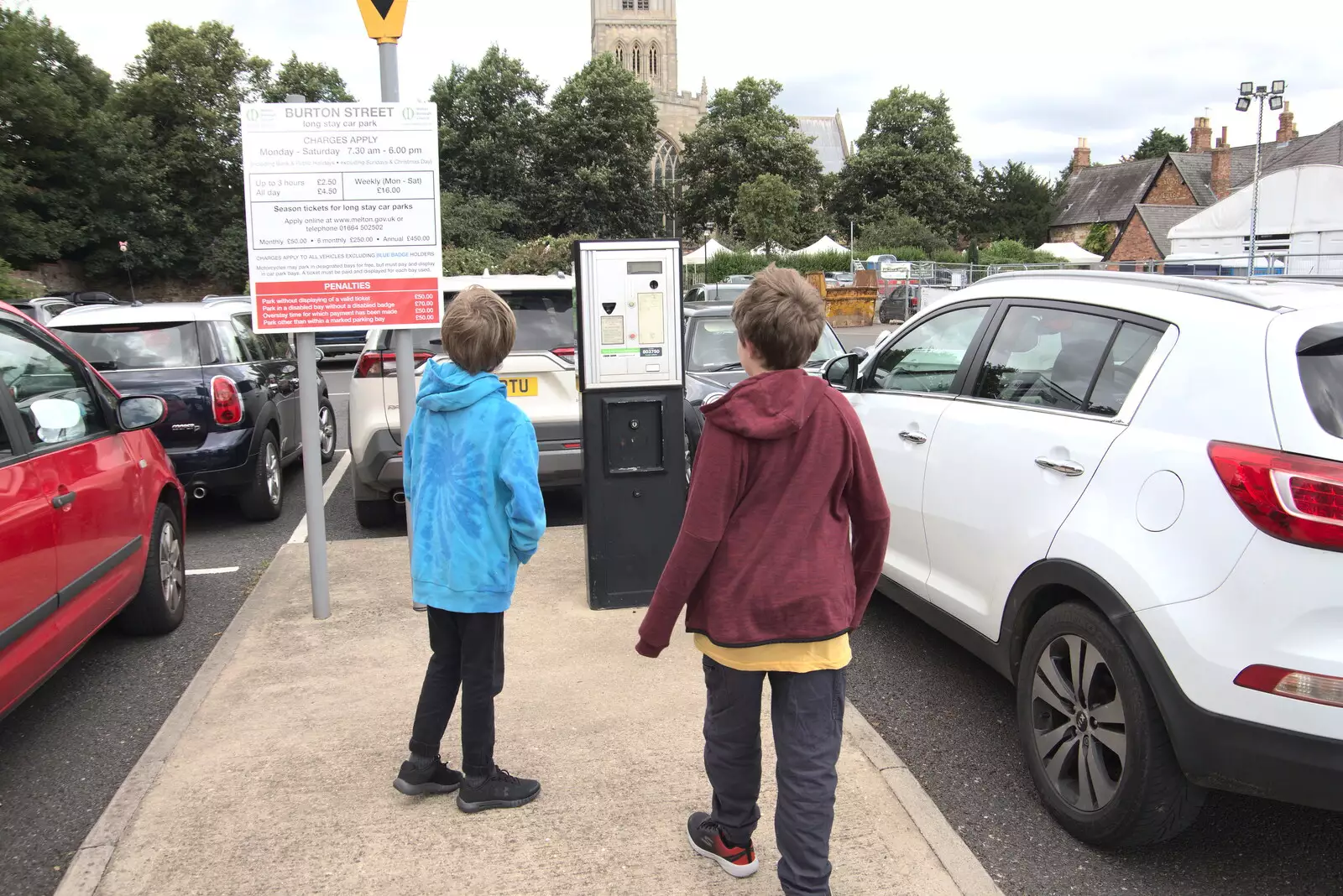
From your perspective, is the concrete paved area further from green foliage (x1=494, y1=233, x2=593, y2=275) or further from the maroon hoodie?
green foliage (x1=494, y1=233, x2=593, y2=275)

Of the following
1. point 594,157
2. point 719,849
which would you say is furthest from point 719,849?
point 594,157

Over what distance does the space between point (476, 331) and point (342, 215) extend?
86.8 inches

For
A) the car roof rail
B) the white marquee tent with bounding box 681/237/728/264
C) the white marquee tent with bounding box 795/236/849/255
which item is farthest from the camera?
the white marquee tent with bounding box 795/236/849/255

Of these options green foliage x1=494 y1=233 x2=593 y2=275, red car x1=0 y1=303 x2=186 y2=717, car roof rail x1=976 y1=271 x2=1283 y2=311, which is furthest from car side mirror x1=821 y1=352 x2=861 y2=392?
green foliage x1=494 y1=233 x2=593 y2=275

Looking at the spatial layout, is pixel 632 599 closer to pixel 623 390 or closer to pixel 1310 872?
pixel 623 390

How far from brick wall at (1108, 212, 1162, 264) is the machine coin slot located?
168ft

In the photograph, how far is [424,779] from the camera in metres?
Result: 3.18

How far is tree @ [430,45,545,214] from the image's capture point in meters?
48.9

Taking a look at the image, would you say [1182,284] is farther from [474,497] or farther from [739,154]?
[739,154]

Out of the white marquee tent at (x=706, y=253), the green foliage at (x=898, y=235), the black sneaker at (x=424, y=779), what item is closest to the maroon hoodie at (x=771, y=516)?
the black sneaker at (x=424, y=779)

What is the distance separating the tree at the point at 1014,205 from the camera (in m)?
63.1

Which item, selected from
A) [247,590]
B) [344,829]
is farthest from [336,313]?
[344,829]

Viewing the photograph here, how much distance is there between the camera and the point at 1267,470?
246 centimetres

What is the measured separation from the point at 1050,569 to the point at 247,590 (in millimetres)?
4538
